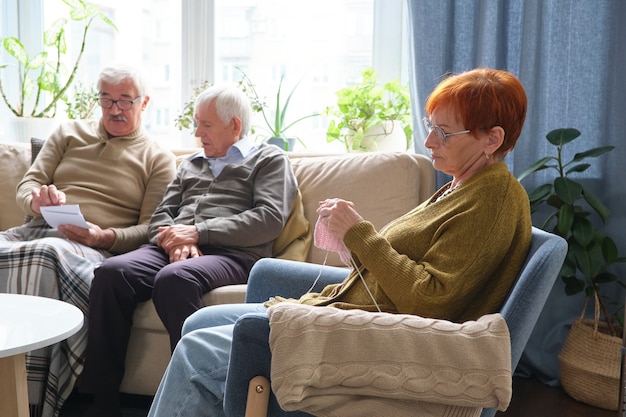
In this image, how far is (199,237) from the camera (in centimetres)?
259

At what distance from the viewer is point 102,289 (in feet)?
7.91

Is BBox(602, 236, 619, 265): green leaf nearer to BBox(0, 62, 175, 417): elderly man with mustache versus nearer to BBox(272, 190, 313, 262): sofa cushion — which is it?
BBox(272, 190, 313, 262): sofa cushion

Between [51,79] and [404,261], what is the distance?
2650mm

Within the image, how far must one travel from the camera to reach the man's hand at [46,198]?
2756 millimetres

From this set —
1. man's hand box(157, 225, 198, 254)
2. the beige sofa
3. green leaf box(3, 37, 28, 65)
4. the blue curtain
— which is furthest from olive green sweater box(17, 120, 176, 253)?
the blue curtain

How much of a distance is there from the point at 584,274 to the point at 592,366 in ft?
1.13

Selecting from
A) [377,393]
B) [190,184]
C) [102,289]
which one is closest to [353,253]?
[377,393]

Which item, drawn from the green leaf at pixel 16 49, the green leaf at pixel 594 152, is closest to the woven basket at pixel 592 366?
the green leaf at pixel 594 152

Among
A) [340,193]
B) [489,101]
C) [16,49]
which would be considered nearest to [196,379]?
[489,101]

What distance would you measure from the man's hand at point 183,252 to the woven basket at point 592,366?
1.44 m

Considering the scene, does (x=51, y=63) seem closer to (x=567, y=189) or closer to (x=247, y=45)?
(x=247, y=45)

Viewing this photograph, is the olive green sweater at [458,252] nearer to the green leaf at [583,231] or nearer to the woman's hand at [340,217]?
the woman's hand at [340,217]

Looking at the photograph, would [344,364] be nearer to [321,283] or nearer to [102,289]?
[321,283]

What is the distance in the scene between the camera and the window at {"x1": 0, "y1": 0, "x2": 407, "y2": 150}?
3.58m
